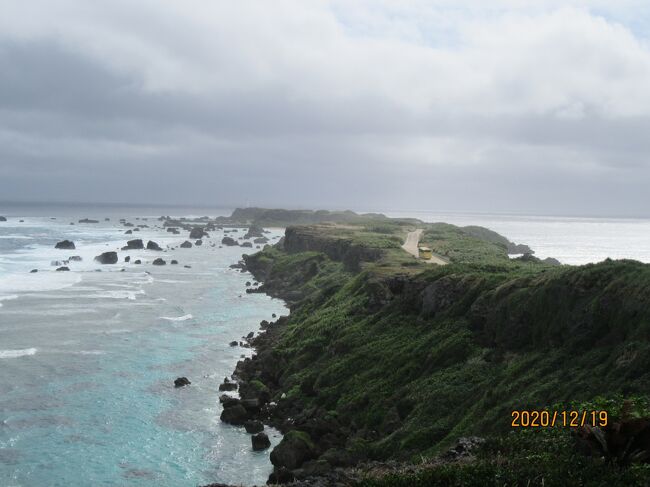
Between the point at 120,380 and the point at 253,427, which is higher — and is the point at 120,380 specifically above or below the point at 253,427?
below

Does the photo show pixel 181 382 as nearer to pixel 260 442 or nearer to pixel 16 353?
pixel 260 442

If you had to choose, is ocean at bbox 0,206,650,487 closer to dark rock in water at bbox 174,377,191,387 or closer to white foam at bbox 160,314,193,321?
white foam at bbox 160,314,193,321

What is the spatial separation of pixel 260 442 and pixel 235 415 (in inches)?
172

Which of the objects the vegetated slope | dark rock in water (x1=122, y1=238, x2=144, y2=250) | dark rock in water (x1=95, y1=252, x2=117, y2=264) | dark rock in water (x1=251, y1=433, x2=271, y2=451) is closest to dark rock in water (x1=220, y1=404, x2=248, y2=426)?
the vegetated slope

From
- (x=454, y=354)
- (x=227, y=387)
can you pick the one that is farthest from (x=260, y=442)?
(x=454, y=354)

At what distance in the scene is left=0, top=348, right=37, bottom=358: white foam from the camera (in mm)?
50500

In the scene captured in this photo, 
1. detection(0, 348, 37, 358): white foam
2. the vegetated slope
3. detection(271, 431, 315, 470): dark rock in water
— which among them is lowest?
detection(0, 348, 37, 358): white foam

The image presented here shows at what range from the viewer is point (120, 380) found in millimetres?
45219

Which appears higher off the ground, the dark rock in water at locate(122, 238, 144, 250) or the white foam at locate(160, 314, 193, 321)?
the dark rock in water at locate(122, 238, 144, 250)

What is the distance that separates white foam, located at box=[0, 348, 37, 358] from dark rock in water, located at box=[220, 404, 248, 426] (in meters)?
24.0
